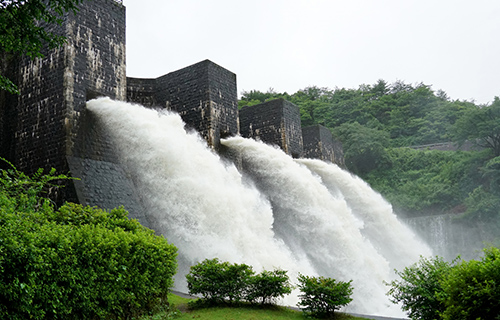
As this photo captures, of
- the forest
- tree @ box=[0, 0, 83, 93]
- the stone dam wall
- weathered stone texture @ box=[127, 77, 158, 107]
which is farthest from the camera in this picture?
the forest

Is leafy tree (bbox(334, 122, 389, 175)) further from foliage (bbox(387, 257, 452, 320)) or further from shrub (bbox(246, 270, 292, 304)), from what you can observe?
foliage (bbox(387, 257, 452, 320))

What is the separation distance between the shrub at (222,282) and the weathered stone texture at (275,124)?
10.9 metres

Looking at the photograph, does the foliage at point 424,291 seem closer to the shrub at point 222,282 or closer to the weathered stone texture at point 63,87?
the shrub at point 222,282

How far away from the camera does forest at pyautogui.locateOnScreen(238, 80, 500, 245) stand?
23.6m

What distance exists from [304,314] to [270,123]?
12103mm

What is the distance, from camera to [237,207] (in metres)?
10.4

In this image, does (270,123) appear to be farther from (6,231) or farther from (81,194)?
(6,231)

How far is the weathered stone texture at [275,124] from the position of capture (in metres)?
17.8

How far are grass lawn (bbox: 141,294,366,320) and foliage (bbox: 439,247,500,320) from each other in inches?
104

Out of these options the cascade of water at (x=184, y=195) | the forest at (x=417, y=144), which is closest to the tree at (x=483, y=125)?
the forest at (x=417, y=144)

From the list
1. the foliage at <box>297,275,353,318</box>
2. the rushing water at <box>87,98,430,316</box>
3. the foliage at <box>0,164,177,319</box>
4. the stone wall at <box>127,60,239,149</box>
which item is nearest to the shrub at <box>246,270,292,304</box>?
the foliage at <box>297,275,353,318</box>

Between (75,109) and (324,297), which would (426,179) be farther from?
(75,109)

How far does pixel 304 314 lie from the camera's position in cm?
667

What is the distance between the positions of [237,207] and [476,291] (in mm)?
6943
